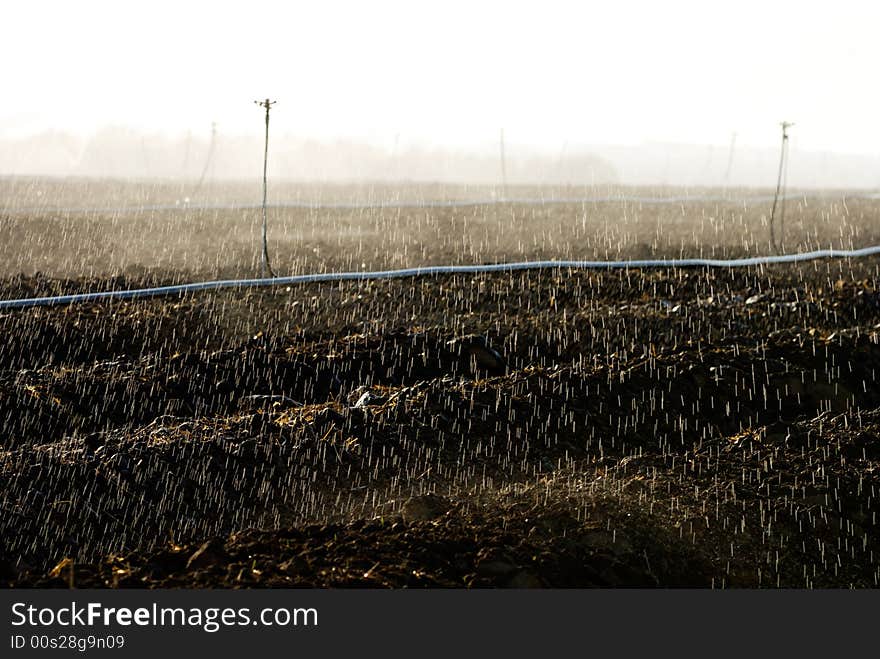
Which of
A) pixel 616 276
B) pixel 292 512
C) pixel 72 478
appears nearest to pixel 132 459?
pixel 72 478

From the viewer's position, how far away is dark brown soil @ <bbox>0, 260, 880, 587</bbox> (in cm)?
470

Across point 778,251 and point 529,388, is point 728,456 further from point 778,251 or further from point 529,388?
point 778,251

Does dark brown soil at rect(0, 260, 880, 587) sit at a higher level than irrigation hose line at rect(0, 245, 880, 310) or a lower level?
lower

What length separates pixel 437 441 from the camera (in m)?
6.43

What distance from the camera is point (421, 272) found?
36.7 feet

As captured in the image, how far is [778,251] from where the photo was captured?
1328 centimetres

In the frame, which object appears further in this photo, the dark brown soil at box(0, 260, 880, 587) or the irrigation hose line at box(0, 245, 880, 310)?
the irrigation hose line at box(0, 245, 880, 310)

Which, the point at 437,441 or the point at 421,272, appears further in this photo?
the point at 421,272

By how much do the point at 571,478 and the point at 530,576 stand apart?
1.57 metres

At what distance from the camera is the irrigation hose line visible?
1034cm

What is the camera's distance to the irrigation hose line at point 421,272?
1034 centimetres

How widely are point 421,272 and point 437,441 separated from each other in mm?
5010

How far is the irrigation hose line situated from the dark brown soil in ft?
0.95

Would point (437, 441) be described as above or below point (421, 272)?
below
